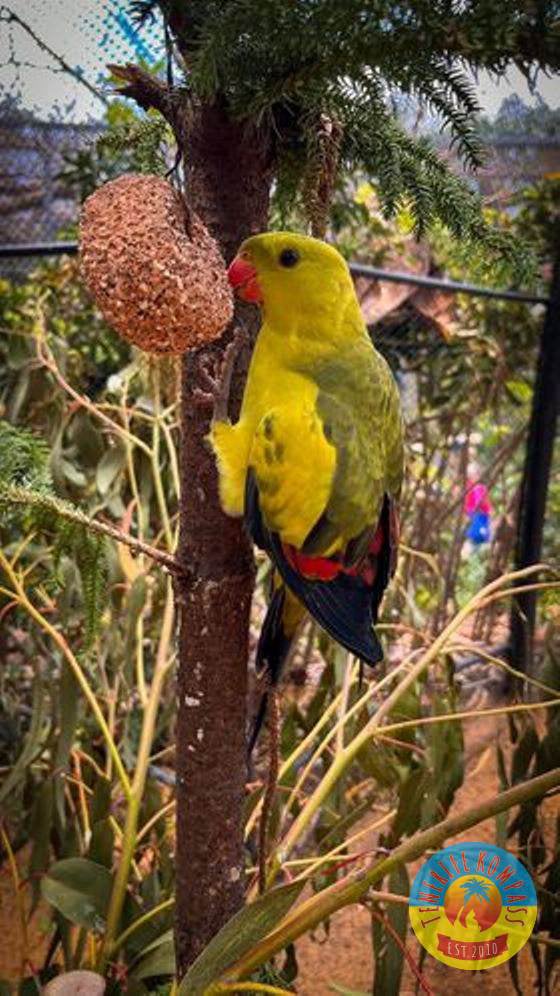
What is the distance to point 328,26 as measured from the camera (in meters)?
0.40

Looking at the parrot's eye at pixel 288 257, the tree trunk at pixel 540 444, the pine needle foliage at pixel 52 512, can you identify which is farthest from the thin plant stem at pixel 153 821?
the tree trunk at pixel 540 444

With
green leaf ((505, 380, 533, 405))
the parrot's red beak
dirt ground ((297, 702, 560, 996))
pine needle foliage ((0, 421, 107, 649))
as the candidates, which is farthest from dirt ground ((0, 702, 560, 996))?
green leaf ((505, 380, 533, 405))

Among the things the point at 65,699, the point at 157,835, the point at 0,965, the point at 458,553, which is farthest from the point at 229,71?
the point at 458,553

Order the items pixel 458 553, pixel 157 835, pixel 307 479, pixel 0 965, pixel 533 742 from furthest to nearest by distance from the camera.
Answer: pixel 458 553 → pixel 0 965 → pixel 157 835 → pixel 533 742 → pixel 307 479

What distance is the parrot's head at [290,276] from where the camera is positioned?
504 mm

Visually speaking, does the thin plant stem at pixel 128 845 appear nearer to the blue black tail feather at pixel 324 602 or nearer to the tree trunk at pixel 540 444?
the blue black tail feather at pixel 324 602

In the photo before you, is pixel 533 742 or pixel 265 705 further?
pixel 533 742

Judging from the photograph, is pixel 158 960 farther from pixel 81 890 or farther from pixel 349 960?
pixel 349 960

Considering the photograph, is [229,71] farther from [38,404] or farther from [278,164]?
[38,404]

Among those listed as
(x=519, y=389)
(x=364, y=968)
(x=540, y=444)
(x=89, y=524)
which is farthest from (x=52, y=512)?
(x=519, y=389)

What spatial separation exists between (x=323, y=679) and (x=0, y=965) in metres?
0.54

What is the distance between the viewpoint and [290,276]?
519 millimetres

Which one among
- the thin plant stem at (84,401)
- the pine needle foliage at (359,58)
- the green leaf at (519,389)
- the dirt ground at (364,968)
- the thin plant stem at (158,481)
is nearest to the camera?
the pine needle foliage at (359,58)

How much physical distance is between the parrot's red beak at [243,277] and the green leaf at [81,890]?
450mm
